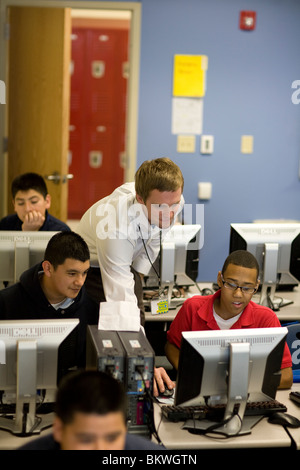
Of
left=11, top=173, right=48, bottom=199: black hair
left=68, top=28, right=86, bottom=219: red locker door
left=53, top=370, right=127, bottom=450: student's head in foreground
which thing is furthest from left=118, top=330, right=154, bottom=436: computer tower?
left=68, top=28, right=86, bottom=219: red locker door

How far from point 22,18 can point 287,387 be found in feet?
11.1

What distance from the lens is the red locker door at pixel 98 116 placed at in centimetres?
671

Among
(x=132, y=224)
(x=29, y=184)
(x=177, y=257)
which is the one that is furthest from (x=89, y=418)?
(x=29, y=184)

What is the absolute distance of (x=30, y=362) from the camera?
215 centimetres

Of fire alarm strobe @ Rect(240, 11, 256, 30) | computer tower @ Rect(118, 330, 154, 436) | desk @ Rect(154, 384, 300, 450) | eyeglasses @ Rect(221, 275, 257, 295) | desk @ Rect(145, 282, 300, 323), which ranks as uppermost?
fire alarm strobe @ Rect(240, 11, 256, 30)

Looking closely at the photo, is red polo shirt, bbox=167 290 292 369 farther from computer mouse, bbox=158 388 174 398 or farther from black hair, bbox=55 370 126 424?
black hair, bbox=55 370 126 424

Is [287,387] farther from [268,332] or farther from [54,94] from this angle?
[54,94]

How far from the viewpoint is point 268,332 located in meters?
2.30

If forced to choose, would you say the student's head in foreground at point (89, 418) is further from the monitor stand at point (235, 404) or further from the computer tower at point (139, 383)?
the monitor stand at point (235, 404)

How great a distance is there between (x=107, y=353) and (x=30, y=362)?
0.83ft

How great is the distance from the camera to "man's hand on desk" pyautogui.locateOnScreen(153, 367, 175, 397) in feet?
8.14

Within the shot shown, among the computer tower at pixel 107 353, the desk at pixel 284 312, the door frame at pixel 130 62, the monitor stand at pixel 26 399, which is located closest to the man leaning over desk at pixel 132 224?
the computer tower at pixel 107 353

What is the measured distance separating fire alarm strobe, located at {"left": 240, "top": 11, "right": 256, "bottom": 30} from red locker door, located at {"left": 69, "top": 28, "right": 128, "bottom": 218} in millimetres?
2039

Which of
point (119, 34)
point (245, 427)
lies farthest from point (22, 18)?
point (245, 427)
